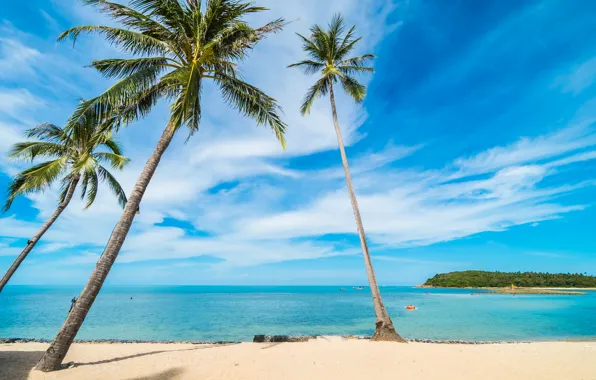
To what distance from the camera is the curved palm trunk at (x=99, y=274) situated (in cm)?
671

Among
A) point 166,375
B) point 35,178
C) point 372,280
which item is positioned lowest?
point 166,375

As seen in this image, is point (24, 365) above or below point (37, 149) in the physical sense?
below

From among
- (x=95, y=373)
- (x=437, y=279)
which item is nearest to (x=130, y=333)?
(x=95, y=373)

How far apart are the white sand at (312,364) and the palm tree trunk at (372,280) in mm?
2000

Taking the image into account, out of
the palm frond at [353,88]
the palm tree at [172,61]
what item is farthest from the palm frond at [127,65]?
the palm frond at [353,88]

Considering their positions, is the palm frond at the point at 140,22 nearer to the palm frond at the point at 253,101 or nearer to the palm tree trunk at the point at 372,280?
the palm frond at the point at 253,101

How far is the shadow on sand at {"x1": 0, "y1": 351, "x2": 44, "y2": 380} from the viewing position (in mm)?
6387

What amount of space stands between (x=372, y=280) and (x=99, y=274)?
988cm

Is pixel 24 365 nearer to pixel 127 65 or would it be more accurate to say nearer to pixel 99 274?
pixel 99 274

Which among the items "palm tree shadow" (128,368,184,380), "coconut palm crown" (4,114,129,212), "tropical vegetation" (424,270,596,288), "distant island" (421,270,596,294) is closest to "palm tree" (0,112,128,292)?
"coconut palm crown" (4,114,129,212)

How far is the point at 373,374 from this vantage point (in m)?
6.90

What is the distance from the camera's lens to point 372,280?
1268 centimetres

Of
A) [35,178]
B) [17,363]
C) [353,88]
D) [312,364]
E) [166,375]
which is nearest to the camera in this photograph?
[166,375]

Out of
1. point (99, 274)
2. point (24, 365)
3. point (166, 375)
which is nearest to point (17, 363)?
point (24, 365)
